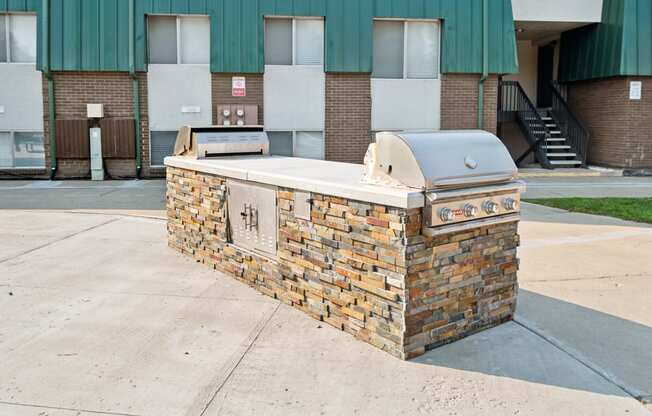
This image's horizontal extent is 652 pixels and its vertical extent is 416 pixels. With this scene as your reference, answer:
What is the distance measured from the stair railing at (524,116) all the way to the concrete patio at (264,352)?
1338 centimetres

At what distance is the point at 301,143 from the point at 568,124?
9319mm

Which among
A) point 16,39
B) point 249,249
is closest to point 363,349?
point 249,249

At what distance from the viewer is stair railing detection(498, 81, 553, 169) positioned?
2004cm

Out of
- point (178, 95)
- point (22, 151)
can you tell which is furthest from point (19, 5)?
point (178, 95)

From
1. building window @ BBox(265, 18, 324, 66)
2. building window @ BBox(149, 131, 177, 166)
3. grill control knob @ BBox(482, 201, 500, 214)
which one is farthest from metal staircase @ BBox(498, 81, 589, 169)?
grill control knob @ BBox(482, 201, 500, 214)

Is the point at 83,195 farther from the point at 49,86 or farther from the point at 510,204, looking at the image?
the point at 510,204

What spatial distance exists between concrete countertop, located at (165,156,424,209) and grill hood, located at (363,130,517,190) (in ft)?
Result: 0.36

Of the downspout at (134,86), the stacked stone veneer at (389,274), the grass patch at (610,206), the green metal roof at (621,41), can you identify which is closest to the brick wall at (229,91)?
the downspout at (134,86)

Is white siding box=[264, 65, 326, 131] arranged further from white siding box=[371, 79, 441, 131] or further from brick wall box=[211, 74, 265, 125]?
white siding box=[371, 79, 441, 131]

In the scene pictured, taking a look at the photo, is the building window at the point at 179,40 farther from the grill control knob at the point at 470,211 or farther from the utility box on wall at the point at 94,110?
the grill control knob at the point at 470,211

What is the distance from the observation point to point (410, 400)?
3783 millimetres

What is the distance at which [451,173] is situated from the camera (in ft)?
14.4

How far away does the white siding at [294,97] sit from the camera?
55.3ft

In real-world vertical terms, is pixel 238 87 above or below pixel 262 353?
above
